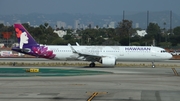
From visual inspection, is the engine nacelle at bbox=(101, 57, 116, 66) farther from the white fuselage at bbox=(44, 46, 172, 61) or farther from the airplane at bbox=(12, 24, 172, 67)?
the white fuselage at bbox=(44, 46, 172, 61)

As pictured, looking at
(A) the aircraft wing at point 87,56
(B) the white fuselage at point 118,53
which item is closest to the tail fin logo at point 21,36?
(B) the white fuselage at point 118,53

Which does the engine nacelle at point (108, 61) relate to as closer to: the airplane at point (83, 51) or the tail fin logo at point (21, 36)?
the airplane at point (83, 51)

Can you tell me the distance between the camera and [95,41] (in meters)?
135

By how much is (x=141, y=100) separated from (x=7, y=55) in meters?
62.5

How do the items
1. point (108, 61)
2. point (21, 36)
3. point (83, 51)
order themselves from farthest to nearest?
point (21, 36)
point (83, 51)
point (108, 61)

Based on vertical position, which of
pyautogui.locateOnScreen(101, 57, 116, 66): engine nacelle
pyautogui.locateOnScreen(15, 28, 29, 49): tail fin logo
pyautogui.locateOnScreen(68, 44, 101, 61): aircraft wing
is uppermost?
pyautogui.locateOnScreen(15, 28, 29, 49): tail fin logo

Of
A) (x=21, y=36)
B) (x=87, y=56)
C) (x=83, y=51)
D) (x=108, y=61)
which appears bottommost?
(x=108, y=61)

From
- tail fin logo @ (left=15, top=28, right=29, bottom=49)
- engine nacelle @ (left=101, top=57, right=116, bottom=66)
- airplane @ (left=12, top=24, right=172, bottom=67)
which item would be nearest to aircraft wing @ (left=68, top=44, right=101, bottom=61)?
airplane @ (left=12, top=24, right=172, bottom=67)

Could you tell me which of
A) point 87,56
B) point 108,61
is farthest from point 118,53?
point 87,56

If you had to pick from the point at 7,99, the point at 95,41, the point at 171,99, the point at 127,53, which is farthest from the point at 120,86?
the point at 95,41

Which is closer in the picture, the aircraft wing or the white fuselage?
the aircraft wing

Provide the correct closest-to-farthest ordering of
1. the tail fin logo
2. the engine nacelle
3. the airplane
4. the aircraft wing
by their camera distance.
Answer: the engine nacelle < the aircraft wing < the airplane < the tail fin logo

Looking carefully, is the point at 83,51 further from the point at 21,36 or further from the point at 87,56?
the point at 21,36

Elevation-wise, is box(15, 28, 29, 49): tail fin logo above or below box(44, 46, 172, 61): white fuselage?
above
